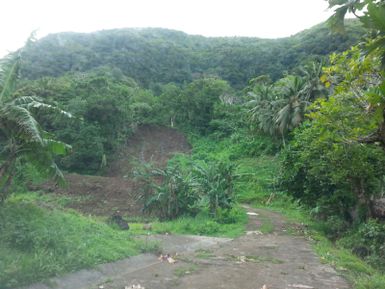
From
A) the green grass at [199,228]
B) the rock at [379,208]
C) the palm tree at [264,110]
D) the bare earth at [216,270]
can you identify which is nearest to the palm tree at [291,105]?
the palm tree at [264,110]

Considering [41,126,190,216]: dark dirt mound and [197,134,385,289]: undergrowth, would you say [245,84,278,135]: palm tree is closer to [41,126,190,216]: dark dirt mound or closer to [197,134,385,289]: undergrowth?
[197,134,385,289]: undergrowth

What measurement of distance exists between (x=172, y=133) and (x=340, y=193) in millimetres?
32456

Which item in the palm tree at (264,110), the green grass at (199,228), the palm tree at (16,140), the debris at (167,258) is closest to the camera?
the palm tree at (16,140)

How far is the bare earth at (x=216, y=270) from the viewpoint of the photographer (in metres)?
9.12

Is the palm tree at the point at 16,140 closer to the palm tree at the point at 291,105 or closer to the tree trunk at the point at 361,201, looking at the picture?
the tree trunk at the point at 361,201

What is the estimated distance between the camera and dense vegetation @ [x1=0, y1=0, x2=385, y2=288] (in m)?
10.5

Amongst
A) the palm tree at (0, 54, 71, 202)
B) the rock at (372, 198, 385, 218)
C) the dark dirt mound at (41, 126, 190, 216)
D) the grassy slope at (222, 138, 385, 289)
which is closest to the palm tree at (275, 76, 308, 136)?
the grassy slope at (222, 138, 385, 289)

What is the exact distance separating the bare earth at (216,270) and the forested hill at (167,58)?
51.1 meters

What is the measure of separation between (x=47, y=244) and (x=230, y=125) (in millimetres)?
39739

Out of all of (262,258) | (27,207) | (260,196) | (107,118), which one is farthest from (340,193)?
(107,118)

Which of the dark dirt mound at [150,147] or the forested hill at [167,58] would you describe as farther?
the forested hill at [167,58]

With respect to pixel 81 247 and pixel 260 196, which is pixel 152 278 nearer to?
pixel 81 247

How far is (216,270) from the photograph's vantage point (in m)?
10.5

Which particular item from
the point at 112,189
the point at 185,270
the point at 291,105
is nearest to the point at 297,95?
the point at 291,105
